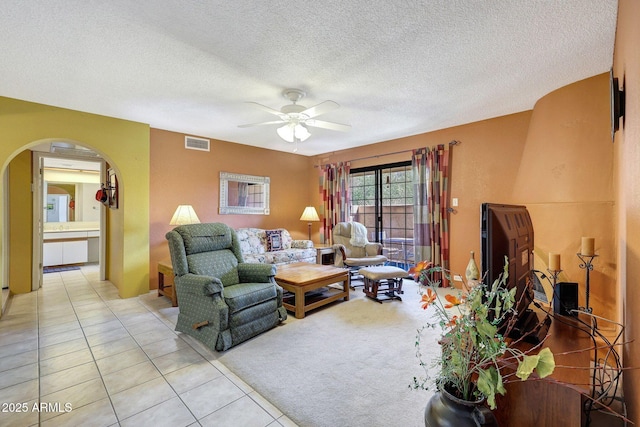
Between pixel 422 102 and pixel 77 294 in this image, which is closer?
pixel 422 102

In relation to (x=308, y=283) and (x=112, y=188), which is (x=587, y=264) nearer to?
(x=308, y=283)

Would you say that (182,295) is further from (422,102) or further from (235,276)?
(422,102)

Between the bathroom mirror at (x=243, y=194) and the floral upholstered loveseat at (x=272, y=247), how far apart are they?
54cm

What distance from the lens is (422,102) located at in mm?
3305

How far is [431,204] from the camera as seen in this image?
451cm

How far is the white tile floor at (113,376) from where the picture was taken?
5.42 feet

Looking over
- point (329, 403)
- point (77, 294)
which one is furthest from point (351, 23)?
point (77, 294)

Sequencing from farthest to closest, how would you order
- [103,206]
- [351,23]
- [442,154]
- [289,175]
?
[289,175] → [103,206] → [442,154] → [351,23]

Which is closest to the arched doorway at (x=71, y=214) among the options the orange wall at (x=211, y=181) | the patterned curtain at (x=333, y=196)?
the orange wall at (x=211, y=181)

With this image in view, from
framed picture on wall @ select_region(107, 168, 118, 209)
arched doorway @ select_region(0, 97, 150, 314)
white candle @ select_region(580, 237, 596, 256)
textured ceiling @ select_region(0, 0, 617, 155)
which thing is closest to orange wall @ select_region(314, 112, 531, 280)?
textured ceiling @ select_region(0, 0, 617, 155)

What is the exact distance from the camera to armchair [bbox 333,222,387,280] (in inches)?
183

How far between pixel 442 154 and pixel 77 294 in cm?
601

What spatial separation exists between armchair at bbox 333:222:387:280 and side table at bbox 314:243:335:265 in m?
0.15

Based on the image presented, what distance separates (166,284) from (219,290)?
7.16 feet
